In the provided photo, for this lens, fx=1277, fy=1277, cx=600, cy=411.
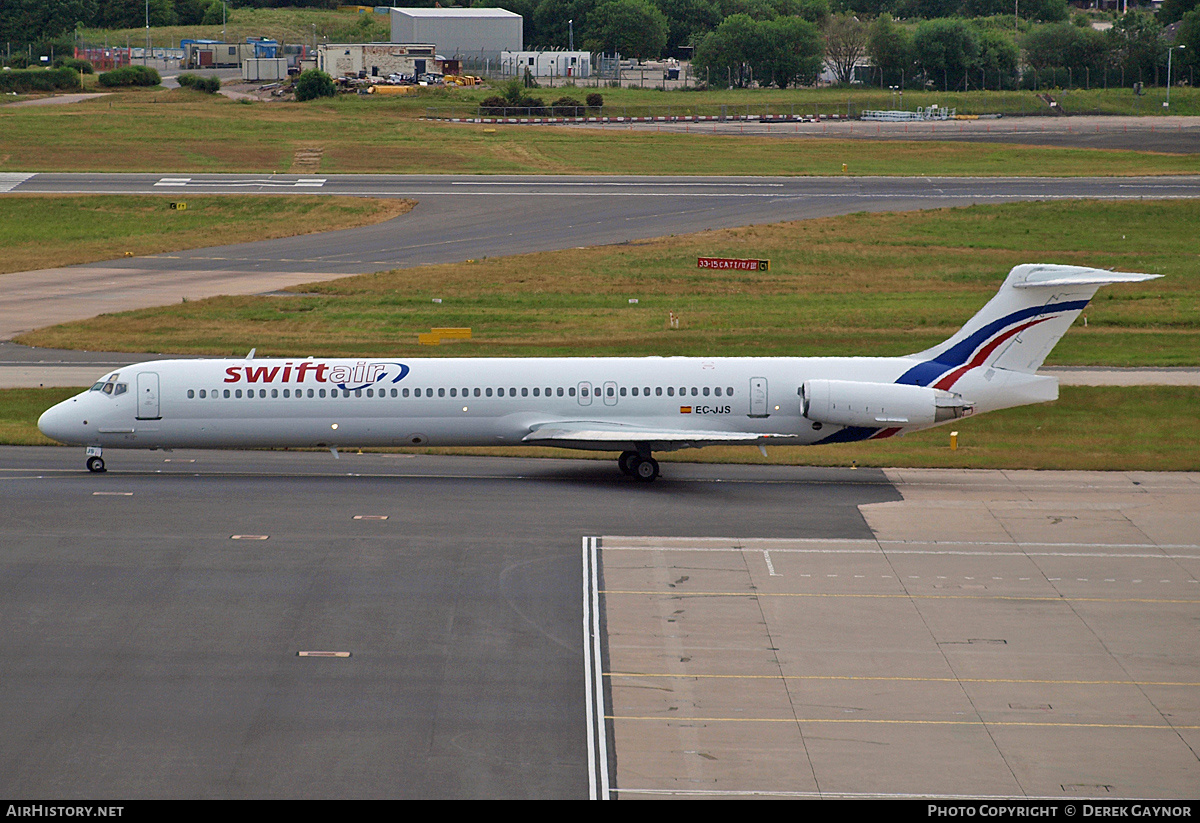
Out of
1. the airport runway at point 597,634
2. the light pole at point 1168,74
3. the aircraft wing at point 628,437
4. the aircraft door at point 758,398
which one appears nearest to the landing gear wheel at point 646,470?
the airport runway at point 597,634

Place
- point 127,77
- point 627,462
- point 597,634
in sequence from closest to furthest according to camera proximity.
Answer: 1. point 597,634
2. point 627,462
3. point 127,77

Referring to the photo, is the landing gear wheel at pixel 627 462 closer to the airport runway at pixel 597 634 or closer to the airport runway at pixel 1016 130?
the airport runway at pixel 597 634

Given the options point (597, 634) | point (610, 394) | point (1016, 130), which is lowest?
point (597, 634)

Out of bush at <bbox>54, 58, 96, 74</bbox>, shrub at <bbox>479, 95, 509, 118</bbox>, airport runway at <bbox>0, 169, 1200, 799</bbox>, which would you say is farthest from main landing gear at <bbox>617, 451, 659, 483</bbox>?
bush at <bbox>54, 58, 96, 74</bbox>

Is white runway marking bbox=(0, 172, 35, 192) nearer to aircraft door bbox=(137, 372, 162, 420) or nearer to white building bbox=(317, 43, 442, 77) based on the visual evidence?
white building bbox=(317, 43, 442, 77)

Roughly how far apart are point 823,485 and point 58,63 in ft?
488

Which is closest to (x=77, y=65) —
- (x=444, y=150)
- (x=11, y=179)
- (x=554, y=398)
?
(x=11, y=179)

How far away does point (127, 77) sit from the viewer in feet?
470

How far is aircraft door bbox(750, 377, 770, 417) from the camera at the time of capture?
36.6 meters

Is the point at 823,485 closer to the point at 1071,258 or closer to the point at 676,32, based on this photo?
the point at 1071,258

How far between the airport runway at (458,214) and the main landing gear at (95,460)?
22732 millimetres

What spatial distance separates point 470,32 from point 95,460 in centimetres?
14384

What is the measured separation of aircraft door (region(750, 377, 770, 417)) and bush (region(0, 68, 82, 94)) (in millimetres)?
125483

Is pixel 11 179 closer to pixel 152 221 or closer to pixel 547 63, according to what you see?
pixel 152 221
